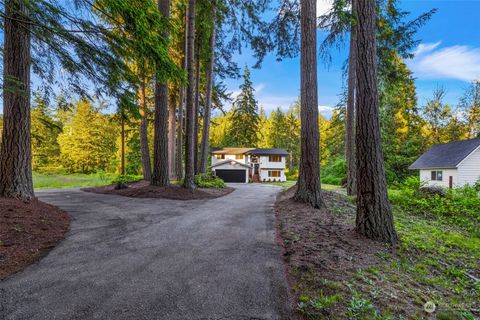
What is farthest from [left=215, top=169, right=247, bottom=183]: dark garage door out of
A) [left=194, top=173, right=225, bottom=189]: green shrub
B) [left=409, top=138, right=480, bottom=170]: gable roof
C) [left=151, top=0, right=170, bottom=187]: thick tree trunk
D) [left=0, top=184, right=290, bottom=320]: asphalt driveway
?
[left=0, top=184, right=290, bottom=320]: asphalt driveway

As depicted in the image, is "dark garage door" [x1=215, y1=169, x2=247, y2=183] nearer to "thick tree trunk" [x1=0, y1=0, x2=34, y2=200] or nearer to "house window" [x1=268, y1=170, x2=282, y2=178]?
"house window" [x1=268, y1=170, x2=282, y2=178]

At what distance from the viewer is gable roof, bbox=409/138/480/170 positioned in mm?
16969

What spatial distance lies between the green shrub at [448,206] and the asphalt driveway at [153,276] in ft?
22.7

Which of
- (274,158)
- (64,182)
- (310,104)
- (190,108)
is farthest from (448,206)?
(64,182)

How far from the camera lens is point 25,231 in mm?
3898

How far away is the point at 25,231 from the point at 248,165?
81.7 feet

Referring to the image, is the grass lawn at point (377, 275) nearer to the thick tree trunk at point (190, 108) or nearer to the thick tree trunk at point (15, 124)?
the thick tree trunk at point (190, 108)

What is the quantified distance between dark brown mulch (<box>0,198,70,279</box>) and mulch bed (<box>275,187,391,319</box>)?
3.65m

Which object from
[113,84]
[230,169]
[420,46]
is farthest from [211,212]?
[230,169]

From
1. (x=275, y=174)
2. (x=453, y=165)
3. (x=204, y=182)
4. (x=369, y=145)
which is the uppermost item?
(x=369, y=145)

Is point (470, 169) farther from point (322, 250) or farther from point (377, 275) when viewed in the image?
point (377, 275)

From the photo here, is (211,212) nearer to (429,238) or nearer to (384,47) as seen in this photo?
(429,238)

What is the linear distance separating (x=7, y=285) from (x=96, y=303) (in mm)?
1206

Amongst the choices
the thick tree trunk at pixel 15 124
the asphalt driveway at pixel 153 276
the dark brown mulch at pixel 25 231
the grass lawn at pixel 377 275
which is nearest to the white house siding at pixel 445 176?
the grass lawn at pixel 377 275
